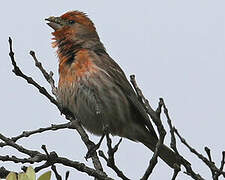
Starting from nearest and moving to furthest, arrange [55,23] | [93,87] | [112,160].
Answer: [112,160]
[93,87]
[55,23]

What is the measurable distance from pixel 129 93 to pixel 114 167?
3.52 metres

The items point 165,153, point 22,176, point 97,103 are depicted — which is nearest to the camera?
point 22,176

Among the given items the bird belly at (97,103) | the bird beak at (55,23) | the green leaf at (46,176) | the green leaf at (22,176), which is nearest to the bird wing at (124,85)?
the bird belly at (97,103)

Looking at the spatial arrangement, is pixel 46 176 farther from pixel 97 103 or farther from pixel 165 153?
pixel 165 153

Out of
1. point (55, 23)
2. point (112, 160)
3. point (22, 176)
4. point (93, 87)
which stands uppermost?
point (55, 23)

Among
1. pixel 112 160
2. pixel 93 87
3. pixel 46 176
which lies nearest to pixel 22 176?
pixel 46 176

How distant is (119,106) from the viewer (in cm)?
735

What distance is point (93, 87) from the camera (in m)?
7.02

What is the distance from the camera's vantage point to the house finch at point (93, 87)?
6.98 metres

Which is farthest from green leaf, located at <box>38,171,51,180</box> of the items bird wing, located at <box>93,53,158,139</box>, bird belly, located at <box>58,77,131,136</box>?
bird wing, located at <box>93,53,158,139</box>

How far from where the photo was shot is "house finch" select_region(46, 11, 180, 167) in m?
6.98

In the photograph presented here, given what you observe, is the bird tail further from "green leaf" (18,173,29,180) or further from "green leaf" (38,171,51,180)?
"green leaf" (18,173,29,180)

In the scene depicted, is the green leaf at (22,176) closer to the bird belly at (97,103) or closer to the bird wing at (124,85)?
the bird belly at (97,103)

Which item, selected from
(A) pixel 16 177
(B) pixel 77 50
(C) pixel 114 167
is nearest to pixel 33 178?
(A) pixel 16 177
